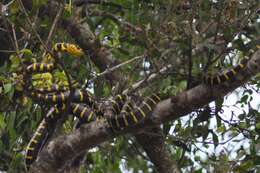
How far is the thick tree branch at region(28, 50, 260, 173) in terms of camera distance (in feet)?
14.5

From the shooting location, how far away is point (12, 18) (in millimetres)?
5508

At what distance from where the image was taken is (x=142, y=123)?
4.60 meters

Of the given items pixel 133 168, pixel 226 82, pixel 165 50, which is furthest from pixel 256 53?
pixel 133 168

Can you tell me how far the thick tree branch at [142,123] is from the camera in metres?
4.42

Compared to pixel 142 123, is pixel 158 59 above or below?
above

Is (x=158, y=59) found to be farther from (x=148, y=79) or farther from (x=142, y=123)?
(x=142, y=123)

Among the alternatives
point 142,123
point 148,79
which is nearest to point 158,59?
point 148,79

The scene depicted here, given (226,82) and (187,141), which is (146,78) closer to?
(226,82)

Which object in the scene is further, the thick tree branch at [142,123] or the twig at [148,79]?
the twig at [148,79]

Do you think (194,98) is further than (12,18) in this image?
No

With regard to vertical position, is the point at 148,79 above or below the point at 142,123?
above

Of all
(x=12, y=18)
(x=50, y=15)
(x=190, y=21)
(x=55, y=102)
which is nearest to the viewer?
(x=190, y=21)

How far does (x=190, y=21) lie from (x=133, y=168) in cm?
296

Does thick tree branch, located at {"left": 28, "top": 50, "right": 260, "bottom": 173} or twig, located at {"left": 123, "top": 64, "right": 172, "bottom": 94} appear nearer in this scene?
thick tree branch, located at {"left": 28, "top": 50, "right": 260, "bottom": 173}
